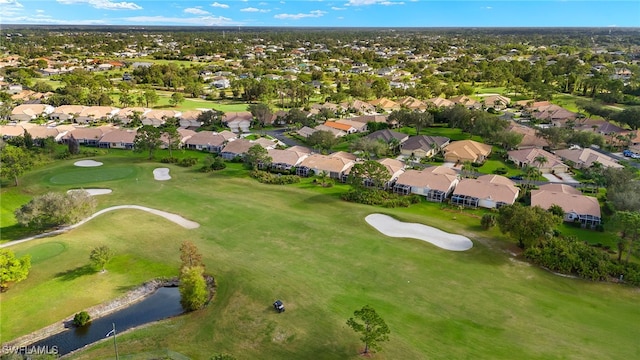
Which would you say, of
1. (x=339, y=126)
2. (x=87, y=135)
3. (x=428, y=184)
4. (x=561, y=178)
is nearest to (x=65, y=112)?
(x=87, y=135)

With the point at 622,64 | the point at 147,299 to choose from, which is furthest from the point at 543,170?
the point at 622,64

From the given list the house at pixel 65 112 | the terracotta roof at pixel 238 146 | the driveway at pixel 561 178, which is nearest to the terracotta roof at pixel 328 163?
the terracotta roof at pixel 238 146

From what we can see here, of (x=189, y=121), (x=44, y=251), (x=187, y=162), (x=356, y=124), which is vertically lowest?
(x=44, y=251)

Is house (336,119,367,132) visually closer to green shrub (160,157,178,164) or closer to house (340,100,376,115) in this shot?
house (340,100,376,115)


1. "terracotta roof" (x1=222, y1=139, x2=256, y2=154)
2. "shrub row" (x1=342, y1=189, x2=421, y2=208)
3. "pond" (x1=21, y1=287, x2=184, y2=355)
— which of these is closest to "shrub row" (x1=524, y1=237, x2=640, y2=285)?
"shrub row" (x1=342, y1=189, x2=421, y2=208)

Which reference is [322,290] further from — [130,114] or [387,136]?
[130,114]

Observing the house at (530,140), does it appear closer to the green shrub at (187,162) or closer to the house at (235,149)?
the house at (235,149)
